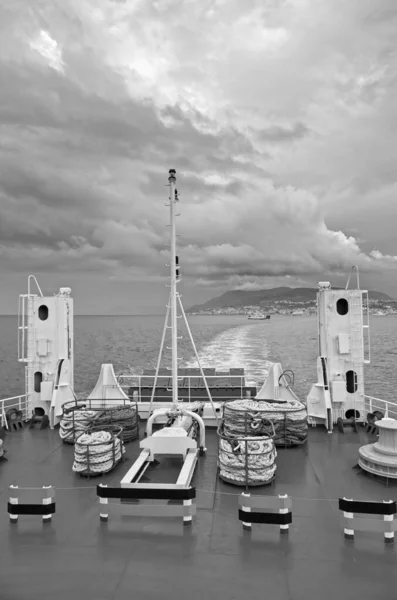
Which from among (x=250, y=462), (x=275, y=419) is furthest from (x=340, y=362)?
(x=250, y=462)

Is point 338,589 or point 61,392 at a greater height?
point 61,392

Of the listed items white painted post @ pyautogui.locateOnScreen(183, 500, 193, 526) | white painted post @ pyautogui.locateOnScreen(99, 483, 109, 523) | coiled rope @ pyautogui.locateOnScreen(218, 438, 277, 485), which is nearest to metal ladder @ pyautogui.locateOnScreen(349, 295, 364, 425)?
coiled rope @ pyautogui.locateOnScreen(218, 438, 277, 485)

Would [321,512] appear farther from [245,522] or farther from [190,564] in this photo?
[190,564]

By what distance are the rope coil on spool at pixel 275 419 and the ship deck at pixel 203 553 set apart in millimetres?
1805

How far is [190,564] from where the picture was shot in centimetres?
509

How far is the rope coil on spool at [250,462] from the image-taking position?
7.42m

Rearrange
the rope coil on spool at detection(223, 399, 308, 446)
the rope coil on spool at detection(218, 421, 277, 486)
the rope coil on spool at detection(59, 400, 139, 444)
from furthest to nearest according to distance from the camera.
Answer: the rope coil on spool at detection(59, 400, 139, 444) < the rope coil on spool at detection(223, 399, 308, 446) < the rope coil on spool at detection(218, 421, 277, 486)

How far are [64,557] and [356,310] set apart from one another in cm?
957

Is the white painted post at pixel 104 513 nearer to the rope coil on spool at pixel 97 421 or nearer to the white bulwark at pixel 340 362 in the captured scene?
the rope coil on spool at pixel 97 421

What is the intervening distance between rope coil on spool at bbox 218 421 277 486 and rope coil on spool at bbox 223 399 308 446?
160cm

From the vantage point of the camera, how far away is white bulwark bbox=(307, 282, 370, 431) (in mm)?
11570

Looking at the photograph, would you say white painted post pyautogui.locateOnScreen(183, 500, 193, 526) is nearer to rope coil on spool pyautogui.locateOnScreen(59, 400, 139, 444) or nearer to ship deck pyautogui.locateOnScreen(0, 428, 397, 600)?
ship deck pyautogui.locateOnScreen(0, 428, 397, 600)

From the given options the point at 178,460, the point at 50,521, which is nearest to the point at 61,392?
the point at 178,460

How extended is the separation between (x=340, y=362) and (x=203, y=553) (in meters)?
7.80
